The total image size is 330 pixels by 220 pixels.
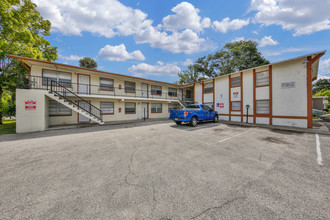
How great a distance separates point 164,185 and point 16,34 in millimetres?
17935

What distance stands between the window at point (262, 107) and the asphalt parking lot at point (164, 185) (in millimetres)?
8010

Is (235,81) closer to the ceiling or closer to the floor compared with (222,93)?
closer to the ceiling

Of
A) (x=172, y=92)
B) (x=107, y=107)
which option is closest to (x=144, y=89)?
(x=172, y=92)

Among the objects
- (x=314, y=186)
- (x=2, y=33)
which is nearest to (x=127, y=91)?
(x=2, y=33)

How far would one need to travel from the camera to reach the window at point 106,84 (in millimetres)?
13738

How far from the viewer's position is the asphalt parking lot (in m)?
1.95

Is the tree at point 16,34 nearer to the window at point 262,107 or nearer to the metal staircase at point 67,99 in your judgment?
the metal staircase at point 67,99

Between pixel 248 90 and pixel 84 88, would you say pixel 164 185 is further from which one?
pixel 248 90

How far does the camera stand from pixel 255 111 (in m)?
12.2

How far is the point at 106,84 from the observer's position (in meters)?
14.0

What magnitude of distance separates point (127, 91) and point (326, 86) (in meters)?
73.4

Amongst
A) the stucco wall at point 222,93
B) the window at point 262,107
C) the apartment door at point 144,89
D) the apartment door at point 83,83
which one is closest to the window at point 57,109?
the apartment door at point 83,83

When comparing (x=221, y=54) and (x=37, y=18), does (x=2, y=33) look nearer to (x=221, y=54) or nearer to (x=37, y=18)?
(x=37, y=18)

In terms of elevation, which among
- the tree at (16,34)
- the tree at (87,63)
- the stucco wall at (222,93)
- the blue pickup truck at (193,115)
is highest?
the tree at (87,63)
